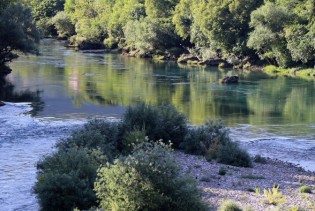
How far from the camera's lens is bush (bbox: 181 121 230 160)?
28.4 meters

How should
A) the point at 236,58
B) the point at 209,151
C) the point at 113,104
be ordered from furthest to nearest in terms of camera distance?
1. the point at 236,58
2. the point at 113,104
3. the point at 209,151

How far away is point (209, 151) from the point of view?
90.3 feet

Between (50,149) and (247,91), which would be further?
(247,91)

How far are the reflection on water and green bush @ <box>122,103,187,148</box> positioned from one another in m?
8.65

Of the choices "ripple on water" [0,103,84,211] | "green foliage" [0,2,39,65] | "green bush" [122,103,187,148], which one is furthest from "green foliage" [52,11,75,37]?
"green bush" [122,103,187,148]

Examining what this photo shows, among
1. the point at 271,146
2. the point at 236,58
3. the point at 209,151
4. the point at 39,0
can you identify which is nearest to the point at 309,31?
the point at 236,58

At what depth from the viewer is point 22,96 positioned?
48.9 metres

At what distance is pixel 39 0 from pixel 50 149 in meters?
149

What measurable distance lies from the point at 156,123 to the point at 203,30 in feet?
191

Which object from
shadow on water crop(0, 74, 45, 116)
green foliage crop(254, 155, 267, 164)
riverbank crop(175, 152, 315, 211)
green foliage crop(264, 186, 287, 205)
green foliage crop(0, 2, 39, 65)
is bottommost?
green foliage crop(254, 155, 267, 164)

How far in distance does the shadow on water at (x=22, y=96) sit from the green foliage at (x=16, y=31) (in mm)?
7306

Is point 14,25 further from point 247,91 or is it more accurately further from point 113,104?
point 247,91

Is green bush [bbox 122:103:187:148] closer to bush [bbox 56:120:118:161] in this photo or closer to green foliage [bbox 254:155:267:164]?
bush [bbox 56:120:118:161]

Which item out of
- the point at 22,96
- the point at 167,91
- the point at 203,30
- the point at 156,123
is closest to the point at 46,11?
the point at 203,30
